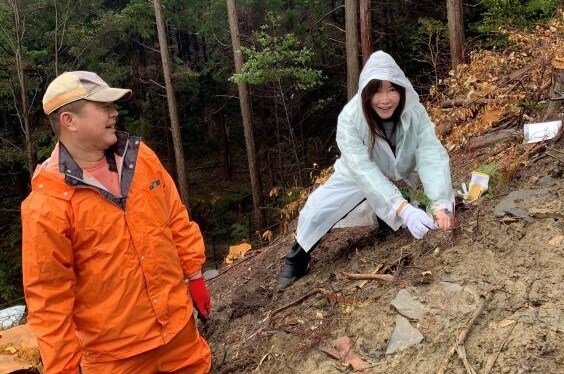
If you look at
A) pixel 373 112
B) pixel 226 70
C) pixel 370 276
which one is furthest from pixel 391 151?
pixel 226 70

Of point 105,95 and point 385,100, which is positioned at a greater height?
point 105,95

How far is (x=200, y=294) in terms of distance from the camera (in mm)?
3285

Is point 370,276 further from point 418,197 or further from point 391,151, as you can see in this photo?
point 391,151

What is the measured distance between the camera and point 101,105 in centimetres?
A: 268

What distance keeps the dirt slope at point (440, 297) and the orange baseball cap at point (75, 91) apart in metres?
1.77

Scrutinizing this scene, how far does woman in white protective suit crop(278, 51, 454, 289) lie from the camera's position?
332cm

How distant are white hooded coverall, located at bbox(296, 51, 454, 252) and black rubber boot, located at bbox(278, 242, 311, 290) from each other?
62cm

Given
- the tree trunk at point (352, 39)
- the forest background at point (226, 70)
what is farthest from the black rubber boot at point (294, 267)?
the tree trunk at point (352, 39)

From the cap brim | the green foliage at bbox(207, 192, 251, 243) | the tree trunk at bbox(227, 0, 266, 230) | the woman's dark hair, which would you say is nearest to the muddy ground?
the woman's dark hair

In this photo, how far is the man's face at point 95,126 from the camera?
2.64 meters

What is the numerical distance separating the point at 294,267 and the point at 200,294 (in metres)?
1.10

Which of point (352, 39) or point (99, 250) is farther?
point (352, 39)

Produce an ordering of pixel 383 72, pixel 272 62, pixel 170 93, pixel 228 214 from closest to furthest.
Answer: pixel 383 72 → pixel 272 62 → pixel 170 93 → pixel 228 214

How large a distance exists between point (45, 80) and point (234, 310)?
17.1 metres
